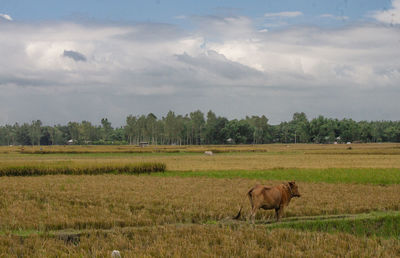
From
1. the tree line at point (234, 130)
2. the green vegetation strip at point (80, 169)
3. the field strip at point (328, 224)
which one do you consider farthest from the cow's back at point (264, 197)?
the tree line at point (234, 130)

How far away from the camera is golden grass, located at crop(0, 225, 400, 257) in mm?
9551

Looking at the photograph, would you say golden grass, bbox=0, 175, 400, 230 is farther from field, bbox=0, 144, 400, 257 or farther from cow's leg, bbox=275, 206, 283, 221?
cow's leg, bbox=275, 206, 283, 221

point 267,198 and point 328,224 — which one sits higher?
point 267,198

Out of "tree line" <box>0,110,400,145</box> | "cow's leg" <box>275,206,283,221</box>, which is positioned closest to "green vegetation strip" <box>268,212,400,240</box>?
"cow's leg" <box>275,206,283,221</box>

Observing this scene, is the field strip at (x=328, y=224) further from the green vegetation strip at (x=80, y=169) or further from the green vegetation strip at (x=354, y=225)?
the green vegetation strip at (x=80, y=169)

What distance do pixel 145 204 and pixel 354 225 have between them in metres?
8.14

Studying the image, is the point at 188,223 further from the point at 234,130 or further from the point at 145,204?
the point at 234,130

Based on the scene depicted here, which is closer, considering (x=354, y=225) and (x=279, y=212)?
(x=354, y=225)

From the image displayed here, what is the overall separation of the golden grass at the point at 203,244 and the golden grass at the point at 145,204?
7.47 feet

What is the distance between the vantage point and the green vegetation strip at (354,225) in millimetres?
13453

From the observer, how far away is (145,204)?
17328 millimetres

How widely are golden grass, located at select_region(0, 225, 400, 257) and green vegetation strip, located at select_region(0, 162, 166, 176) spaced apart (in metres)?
25.6

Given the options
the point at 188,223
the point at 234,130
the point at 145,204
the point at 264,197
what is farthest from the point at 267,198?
the point at 234,130

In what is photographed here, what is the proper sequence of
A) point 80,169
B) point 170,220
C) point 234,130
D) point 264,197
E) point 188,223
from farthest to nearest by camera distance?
point 234,130, point 80,169, point 170,220, point 188,223, point 264,197
